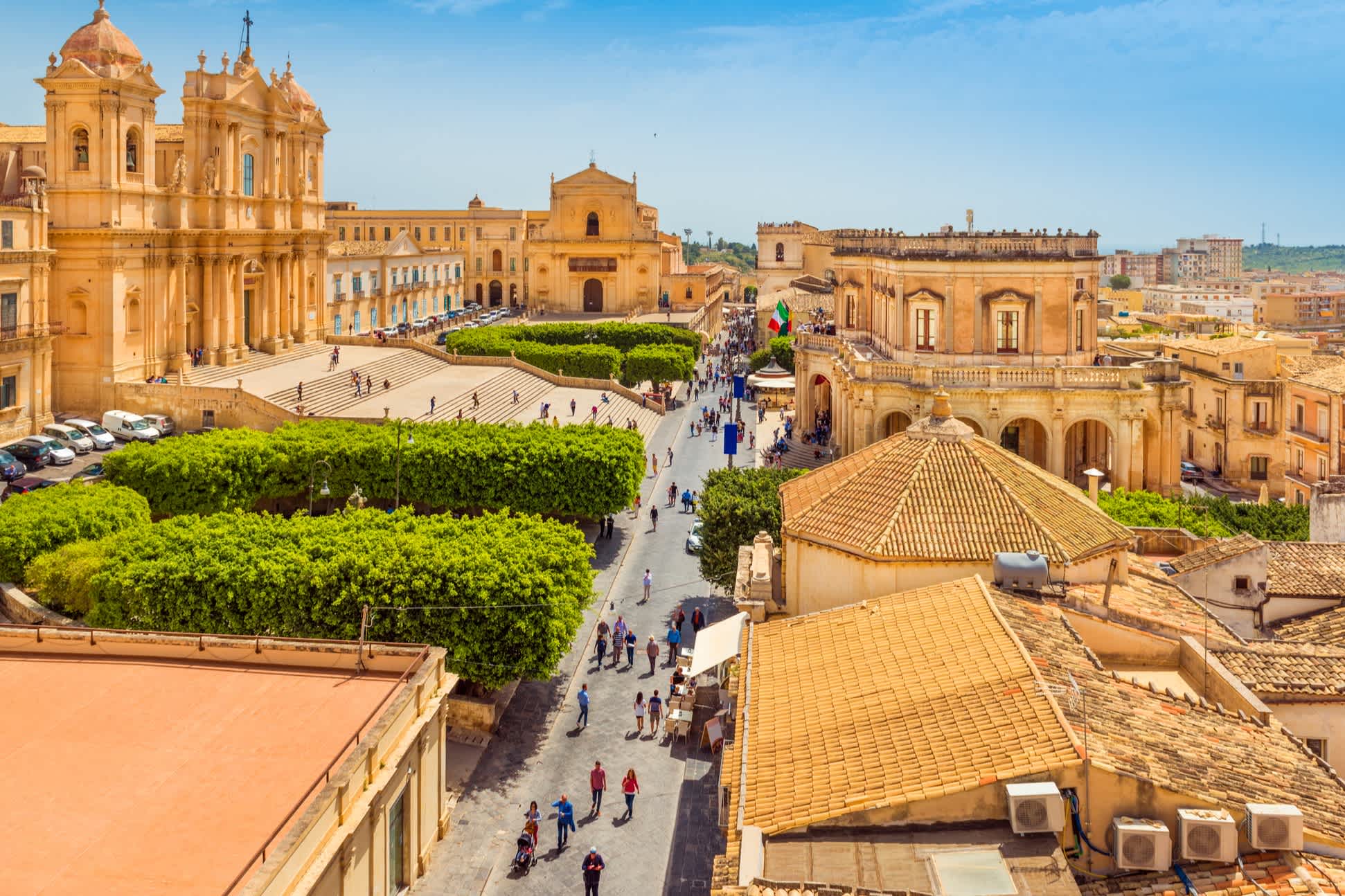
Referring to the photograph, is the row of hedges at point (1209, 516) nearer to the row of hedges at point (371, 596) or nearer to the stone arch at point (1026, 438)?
the stone arch at point (1026, 438)

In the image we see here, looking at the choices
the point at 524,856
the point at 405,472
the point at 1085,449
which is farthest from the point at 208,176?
the point at 524,856

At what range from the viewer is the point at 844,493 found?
2303 cm

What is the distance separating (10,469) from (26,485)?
2221 mm

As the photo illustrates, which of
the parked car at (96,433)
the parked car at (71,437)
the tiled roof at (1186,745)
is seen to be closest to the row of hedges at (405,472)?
the parked car at (71,437)

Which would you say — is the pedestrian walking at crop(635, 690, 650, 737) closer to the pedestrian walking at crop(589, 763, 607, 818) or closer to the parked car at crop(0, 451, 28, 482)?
the pedestrian walking at crop(589, 763, 607, 818)

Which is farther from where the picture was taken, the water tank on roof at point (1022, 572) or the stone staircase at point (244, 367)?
the stone staircase at point (244, 367)

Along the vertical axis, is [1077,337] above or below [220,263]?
below

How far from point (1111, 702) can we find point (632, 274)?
88.2 metres

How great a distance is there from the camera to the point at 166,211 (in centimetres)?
5453

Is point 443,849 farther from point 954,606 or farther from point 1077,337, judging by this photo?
point 1077,337

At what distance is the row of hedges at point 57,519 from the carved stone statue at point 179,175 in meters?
25.0

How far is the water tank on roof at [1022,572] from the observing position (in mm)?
19547

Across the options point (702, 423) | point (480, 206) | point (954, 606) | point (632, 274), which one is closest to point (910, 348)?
point (702, 423)

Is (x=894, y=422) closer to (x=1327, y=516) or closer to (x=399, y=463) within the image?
(x=1327, y=516)
